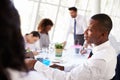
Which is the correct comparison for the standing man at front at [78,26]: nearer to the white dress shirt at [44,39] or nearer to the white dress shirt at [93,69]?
the white dress shirt at [44,39]

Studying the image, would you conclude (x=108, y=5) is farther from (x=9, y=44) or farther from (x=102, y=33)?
(x=9, y=44)

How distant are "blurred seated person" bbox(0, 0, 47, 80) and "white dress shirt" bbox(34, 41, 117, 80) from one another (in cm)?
137

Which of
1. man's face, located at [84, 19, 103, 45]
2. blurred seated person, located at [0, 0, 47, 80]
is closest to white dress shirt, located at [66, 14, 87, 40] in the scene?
man's face, located at [84, 19, 103, 45]

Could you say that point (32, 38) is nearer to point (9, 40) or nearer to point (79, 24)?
point (79, 24)

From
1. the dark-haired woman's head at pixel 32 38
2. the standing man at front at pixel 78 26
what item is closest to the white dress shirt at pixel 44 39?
the dark-haired woman's head at pixel 32 38

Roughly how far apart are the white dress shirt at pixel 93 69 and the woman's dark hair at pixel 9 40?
4.52 feet

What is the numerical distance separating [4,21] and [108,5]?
9234 mm

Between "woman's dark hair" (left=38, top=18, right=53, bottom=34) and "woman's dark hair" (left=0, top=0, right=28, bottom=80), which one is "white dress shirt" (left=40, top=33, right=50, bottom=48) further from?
"woman's dark hair" (left=0, top=0, right=28, bottom=80)

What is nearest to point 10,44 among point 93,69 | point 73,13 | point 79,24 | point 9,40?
point 9,40

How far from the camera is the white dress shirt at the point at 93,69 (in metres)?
1.85

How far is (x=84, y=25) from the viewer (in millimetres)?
5980

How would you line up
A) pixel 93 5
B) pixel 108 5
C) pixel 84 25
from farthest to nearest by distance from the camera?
pixel 108 5, pixel 93 5, pixel 84 25

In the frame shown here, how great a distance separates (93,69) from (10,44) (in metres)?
1.42

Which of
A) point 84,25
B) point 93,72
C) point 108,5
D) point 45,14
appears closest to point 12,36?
point 93,72
